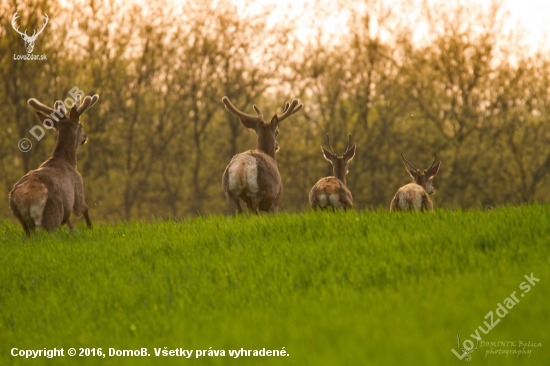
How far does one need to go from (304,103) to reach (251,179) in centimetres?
1875

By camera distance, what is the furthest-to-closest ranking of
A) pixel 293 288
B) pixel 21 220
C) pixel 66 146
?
1. pixel 66 146
2. pixel 21 220
3. pixel 293 288

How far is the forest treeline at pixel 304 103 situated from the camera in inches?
1133

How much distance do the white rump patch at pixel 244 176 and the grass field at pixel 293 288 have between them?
120 cm

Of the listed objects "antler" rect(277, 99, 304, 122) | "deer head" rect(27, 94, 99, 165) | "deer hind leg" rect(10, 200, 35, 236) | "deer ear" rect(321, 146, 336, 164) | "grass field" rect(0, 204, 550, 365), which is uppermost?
"antler" rect(277, 99, 304, 122)

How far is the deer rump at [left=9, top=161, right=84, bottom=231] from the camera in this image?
36.7ft

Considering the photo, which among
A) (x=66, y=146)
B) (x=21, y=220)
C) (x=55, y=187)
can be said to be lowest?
(x=21, y=220)

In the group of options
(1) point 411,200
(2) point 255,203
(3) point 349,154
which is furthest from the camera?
(3) point 349,154

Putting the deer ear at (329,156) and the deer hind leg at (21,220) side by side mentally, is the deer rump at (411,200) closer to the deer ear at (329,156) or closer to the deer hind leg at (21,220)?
the deer ear at (329,156)

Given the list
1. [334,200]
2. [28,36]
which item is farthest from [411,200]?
[28,36]

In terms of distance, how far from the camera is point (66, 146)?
12977mm

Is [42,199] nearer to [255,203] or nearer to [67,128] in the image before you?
[67,128]

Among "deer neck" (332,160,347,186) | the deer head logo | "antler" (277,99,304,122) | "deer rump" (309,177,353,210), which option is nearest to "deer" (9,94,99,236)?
"antler" (277,99,304,122)

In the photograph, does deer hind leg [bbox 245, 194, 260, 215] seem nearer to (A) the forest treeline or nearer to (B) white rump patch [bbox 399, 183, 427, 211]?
(B) white rump patch [bbox 399, 183, 427, 211]

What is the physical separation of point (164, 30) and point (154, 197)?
6.69 meters
